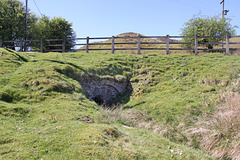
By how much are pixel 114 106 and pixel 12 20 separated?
62.8ft

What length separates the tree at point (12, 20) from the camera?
868 inches

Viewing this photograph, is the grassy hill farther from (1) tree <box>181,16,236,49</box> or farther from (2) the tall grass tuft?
(1) tree <box>181,16,236,49</box>

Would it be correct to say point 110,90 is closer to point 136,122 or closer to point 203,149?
point 136,122

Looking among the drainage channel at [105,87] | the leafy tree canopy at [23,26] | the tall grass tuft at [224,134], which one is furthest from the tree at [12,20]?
the tall grass tuft at [224,134]

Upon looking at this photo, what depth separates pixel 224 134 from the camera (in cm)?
633

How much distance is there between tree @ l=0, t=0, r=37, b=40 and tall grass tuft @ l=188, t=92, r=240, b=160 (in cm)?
2280

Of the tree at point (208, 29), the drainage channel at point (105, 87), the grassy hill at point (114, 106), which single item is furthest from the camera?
the tree at point (208, 29)

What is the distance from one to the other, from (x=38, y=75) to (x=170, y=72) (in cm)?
810

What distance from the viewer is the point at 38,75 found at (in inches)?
368

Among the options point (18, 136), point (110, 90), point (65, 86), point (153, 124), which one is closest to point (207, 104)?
point (153, 124)

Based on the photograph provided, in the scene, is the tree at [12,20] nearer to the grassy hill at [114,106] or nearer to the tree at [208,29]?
the grassy hill at [114,106]

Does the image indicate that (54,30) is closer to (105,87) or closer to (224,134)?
(105,87)

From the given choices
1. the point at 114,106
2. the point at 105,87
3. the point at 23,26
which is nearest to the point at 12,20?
the point at 23,26

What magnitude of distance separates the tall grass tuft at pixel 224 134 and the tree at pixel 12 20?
22802 mm
